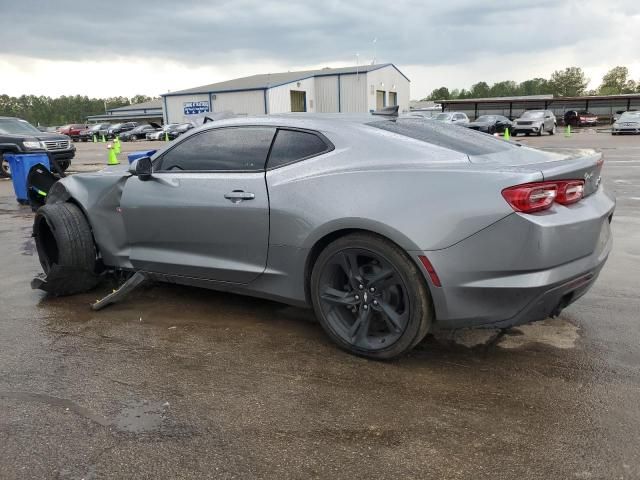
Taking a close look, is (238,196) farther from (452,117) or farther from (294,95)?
(294,95)

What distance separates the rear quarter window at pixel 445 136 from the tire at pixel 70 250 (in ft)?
8.73

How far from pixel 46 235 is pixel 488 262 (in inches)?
159

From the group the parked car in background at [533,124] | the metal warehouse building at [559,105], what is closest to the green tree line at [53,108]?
the metal warehouse building at [559,105]

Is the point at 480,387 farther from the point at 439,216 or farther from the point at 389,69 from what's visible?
the point at 389,69

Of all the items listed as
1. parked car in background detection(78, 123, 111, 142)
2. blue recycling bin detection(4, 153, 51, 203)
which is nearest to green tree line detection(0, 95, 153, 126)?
parked car in background detection(78, 123, 111, 142)

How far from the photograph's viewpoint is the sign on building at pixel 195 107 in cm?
5100

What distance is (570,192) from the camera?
120 inches

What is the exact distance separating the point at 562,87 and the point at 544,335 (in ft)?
379

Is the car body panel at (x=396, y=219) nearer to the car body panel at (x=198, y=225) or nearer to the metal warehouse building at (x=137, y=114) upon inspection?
the car body panel at (x=198, y=225)

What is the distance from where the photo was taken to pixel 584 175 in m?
3.17

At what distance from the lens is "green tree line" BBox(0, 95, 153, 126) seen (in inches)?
4656

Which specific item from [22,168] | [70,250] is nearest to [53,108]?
[22,168]

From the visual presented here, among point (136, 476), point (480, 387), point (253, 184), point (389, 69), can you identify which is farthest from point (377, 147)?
point (389, 69)

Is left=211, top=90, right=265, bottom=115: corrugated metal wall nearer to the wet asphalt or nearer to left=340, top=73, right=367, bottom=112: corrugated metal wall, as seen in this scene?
left=340, top=73, right=367, bottom=112: corrugated metal wall
